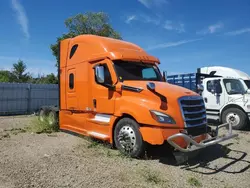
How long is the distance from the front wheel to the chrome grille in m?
1.12

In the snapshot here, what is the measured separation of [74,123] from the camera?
8.72 m

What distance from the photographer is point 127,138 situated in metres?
6.32

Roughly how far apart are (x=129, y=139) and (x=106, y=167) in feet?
3.34

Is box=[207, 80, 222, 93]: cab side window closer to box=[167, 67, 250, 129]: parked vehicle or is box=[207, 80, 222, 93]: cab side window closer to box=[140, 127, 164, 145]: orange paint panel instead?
box=[167, 67, 250, 129]: parked vehicle

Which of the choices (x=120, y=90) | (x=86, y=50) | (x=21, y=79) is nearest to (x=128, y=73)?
(x=120, y=90)

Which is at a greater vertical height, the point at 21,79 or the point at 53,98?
the point at 21,79

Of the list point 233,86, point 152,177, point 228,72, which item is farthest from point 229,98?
point 152,177

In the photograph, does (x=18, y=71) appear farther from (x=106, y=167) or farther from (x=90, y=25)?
(x=106, y=167)

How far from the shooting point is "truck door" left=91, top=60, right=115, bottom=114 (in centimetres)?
700

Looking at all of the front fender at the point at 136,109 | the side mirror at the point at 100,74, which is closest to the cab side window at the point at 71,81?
the side mirror at the point at 100,74

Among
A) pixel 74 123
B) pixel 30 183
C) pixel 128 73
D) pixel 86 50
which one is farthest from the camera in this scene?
pixel 74 123

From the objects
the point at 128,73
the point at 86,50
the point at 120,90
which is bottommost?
the point at 120,90

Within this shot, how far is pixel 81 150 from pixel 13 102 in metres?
13.4

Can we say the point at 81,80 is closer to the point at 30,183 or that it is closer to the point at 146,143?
the point at 146,143
